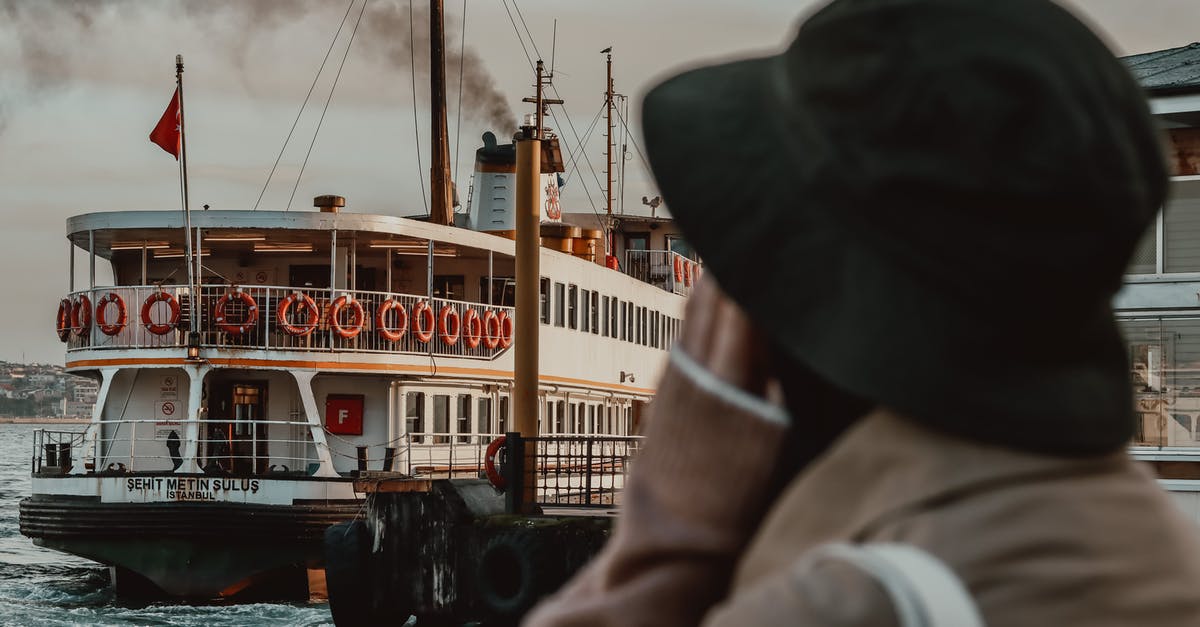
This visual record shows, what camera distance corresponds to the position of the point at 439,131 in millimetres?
Result: 25875

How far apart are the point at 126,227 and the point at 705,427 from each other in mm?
19838

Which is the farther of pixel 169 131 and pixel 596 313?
pixel 596 313

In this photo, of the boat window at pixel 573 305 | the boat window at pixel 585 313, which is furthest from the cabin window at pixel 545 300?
the boat window at pixel 585 313

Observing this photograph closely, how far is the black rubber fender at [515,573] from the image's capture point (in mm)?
11812

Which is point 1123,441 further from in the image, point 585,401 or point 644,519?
point 585,401

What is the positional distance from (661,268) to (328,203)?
1238 centimetres

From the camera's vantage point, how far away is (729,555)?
0.94 m

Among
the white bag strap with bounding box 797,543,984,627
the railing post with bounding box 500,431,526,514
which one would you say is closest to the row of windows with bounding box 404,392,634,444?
the railing post with bounding box 500,431,526,514

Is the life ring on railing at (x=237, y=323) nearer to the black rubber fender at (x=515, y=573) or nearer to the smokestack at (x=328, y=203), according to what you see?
the smokestack at (x=328, y=203)

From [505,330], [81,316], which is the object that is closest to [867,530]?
[81,316]

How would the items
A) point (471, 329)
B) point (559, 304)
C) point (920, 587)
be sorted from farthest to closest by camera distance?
point (559, 304) → point (471, 329) → point (920, 587)

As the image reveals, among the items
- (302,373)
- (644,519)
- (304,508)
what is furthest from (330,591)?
(644,519)

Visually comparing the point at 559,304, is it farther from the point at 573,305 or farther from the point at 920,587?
the point at 920,587

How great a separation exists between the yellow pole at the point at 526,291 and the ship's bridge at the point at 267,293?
5130 mm
